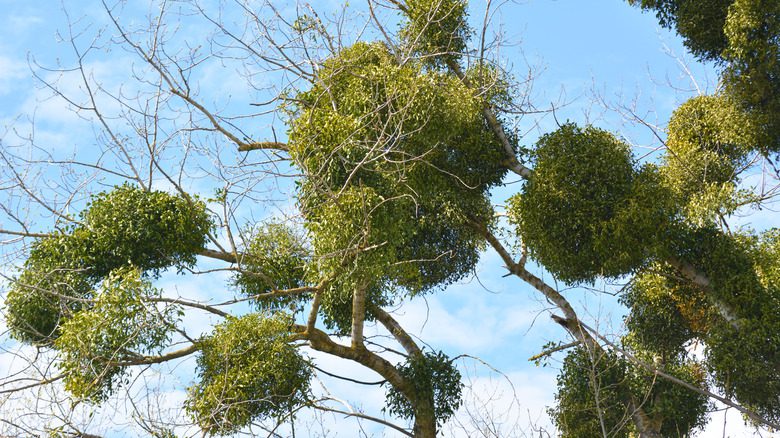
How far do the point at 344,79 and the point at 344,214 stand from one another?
9.24 feet

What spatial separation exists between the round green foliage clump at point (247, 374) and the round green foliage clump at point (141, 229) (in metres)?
1.33

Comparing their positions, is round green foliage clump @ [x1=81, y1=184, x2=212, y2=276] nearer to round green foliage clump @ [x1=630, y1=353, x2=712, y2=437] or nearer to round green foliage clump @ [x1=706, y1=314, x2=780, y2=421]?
round green foliage clump @ [x1=630, y1=353, x2=712, y2=437]

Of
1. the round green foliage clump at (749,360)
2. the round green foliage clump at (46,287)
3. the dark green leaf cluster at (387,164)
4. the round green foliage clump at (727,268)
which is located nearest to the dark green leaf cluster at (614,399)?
the round green foliage clump at (749,360)

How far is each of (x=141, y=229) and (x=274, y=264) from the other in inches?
81.1

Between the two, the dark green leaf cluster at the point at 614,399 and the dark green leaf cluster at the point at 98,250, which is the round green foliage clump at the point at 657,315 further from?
the dark green leaf cluster at the point at 98,250

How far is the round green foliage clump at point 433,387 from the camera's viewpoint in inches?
548

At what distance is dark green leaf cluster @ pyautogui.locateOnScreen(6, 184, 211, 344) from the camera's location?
12.2 m

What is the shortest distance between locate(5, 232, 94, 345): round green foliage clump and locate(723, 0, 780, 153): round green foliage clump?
1011cm

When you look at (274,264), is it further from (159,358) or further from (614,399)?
(614,399)

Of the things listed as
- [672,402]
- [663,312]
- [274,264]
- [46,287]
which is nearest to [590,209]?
[663,312]

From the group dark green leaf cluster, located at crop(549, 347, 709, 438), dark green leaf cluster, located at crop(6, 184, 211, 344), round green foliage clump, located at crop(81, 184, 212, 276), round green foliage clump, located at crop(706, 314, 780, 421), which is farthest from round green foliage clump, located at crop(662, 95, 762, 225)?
dark green leaf cluster, located at crop(6, 184, 211, 344)

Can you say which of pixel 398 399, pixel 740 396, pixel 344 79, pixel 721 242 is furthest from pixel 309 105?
pixel 740 396

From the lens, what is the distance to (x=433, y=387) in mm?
13977

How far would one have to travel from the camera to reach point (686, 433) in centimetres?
1468
